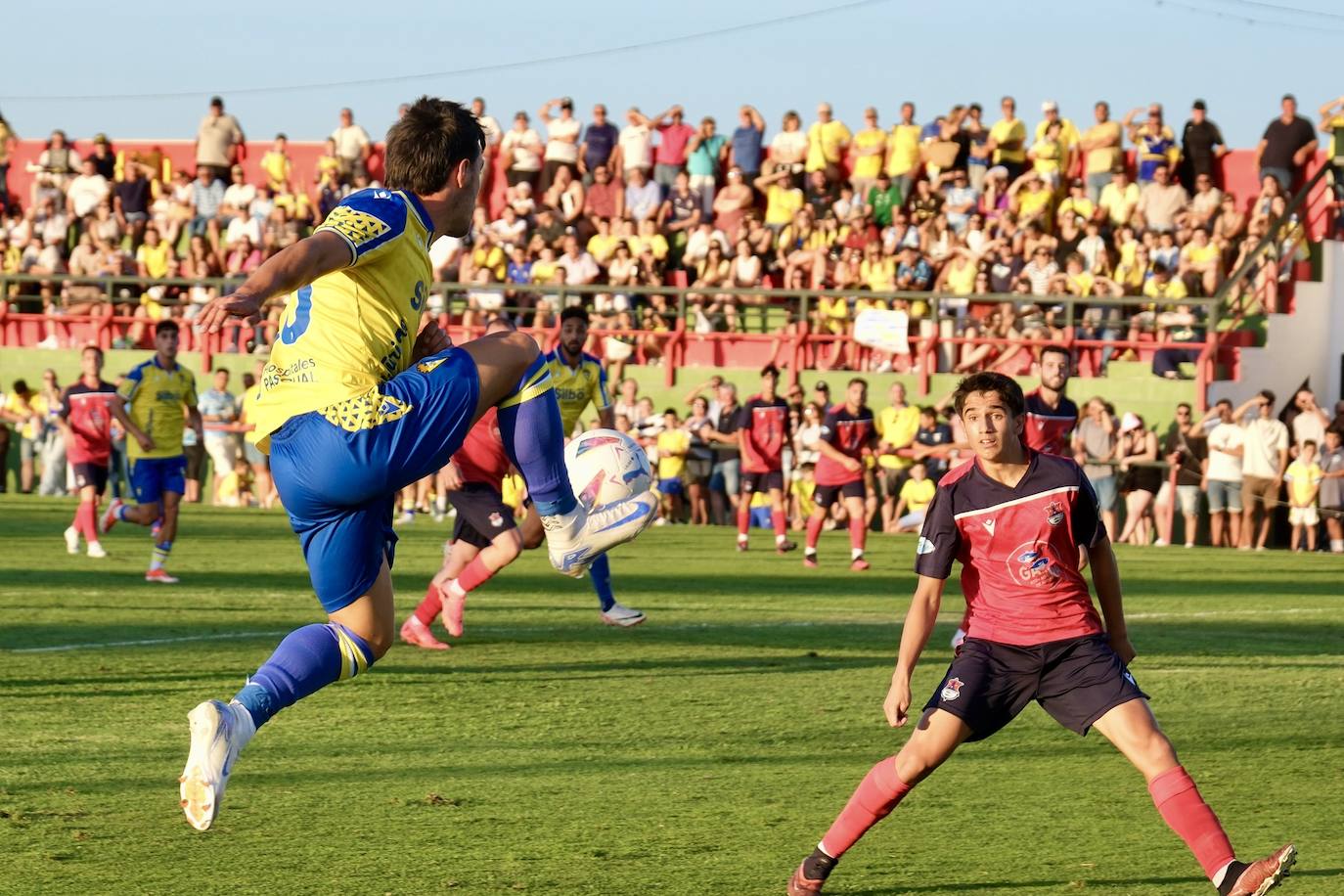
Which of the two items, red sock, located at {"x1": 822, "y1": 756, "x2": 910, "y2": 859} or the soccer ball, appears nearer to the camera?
red sock, located at {"x1": 822, "y1": 756, "x2": 910, "y2": 859}

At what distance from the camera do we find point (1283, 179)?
79.3ft

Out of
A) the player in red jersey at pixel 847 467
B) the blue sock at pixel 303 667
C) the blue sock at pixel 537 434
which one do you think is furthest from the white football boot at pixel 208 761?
the player in red jersey at pixel 847 467

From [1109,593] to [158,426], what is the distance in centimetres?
1150

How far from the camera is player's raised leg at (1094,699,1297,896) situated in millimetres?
5305

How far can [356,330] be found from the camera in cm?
559

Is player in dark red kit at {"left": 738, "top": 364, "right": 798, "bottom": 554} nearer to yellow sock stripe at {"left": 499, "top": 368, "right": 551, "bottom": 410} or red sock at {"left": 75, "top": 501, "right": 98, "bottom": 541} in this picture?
red sock at {"left": 75, "top": 501, "right": 98, "bottom": 541}

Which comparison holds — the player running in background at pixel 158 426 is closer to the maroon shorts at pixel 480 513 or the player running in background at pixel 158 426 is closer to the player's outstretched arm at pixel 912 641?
the maroon shorts at pixel 480 513

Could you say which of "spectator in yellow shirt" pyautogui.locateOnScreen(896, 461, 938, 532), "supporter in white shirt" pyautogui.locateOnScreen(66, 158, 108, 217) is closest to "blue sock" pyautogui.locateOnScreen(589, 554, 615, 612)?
"spectator in yellow shirt" pyautogui.locateOnScreen(896, 461, 938, 532)

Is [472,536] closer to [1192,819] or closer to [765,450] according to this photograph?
[1192,819]

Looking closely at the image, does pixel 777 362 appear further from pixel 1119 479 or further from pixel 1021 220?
pixel 1119 479

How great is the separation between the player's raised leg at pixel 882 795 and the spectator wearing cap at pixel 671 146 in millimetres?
22260

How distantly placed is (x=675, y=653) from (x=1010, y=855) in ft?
17.3

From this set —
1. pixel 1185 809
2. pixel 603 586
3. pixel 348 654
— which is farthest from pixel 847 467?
pixel 348 654

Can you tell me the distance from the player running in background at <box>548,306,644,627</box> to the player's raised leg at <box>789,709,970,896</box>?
6.92 meters
